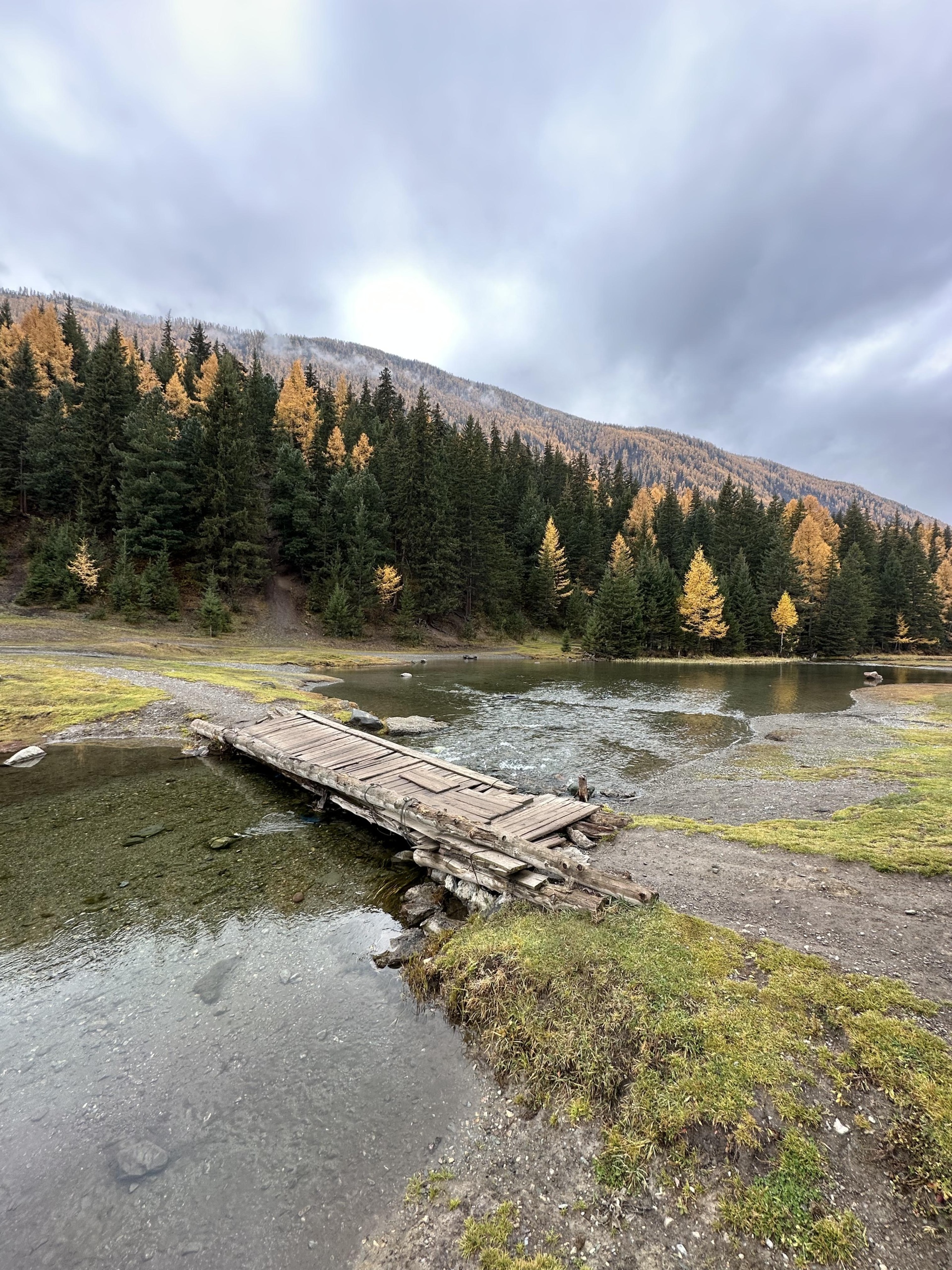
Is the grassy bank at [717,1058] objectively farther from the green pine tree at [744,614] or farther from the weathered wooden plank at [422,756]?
the green pine tree at [744,614]

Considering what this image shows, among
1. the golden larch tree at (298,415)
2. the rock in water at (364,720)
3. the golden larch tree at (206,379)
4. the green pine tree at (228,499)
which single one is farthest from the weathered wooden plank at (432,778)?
the golden larch tree at (206,379)

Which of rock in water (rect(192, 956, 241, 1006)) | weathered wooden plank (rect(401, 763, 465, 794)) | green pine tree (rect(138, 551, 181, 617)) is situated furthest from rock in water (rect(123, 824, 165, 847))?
green pine tree (rect(138, 551, 181, 617))

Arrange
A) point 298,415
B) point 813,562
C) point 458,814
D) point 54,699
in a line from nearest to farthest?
1. point 458,814
2. point 54,699
3. point 298,415
4. point 813,562

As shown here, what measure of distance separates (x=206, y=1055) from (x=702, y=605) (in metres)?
77.4

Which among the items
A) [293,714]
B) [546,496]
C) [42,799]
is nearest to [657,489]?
[546,496]

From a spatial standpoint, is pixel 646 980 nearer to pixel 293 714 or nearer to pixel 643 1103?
pixel 643 1103

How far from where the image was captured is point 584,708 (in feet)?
107

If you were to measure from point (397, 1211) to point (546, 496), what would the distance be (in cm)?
10679

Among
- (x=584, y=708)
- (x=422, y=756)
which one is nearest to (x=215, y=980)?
(x=422, y=756)

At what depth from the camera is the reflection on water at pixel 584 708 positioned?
67.2 feet

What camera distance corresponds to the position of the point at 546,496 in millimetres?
105062

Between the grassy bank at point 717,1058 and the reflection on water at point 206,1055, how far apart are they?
3.66ft

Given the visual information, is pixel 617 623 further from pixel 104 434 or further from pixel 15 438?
pixel 15 438

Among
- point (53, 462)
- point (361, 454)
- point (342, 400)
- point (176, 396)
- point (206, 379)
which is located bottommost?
point (53, 462)
